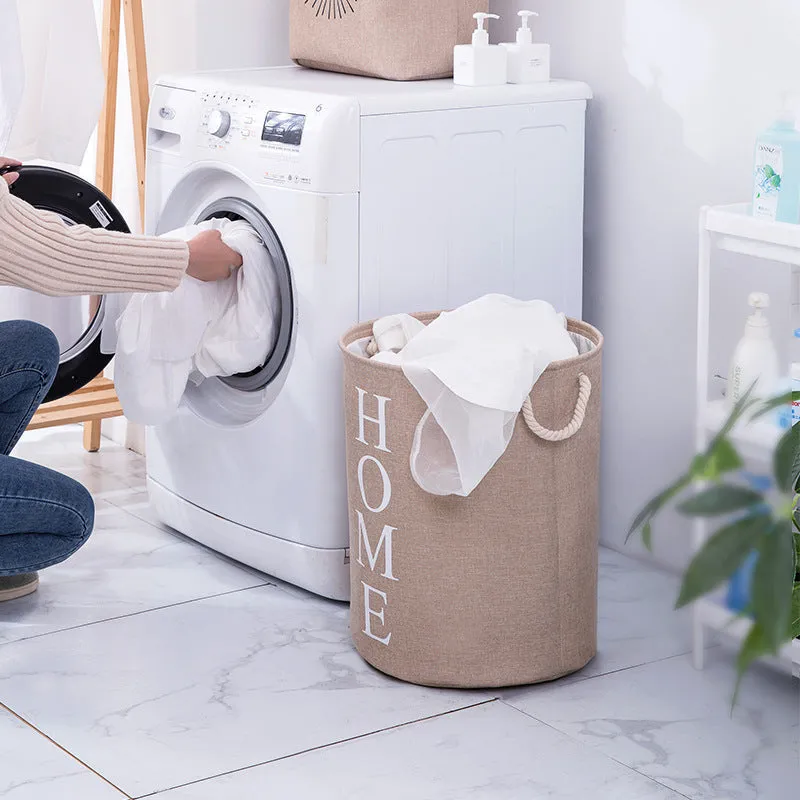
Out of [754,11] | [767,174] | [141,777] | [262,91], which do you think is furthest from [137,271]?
[754,11]

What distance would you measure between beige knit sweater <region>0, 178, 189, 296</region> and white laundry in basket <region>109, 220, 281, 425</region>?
15 centimetres

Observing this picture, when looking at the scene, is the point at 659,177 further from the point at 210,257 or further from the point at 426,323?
the point at 210,257

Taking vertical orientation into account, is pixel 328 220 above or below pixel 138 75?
below

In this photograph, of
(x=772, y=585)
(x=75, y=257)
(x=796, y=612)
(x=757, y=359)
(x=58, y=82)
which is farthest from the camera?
(x=58, y=82)

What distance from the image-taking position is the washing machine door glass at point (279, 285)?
6.79 ft

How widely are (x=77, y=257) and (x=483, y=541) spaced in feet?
2.54

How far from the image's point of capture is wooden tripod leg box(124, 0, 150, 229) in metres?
2.68

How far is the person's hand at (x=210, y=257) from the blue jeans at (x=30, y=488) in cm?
32

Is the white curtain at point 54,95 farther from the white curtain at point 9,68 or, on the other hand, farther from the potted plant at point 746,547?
the potted plant at point 746,547

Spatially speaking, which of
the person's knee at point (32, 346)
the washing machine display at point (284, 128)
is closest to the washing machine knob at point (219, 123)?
the washing machine display at point (284, 128)

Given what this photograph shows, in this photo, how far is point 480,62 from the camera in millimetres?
2127

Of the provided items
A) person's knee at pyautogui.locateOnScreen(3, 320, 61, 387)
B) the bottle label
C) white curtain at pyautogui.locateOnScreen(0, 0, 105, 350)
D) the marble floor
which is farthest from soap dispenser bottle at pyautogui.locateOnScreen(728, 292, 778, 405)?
white curtain at pyautogui.locateOnScreen(0, 0, 105, 350)

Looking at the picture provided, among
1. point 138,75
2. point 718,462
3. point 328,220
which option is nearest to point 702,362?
point 328,220

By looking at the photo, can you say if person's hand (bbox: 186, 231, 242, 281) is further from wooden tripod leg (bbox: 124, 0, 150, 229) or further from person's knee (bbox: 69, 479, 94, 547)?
wooden tripod leg (bbox: 124, 0, 150, 229)
